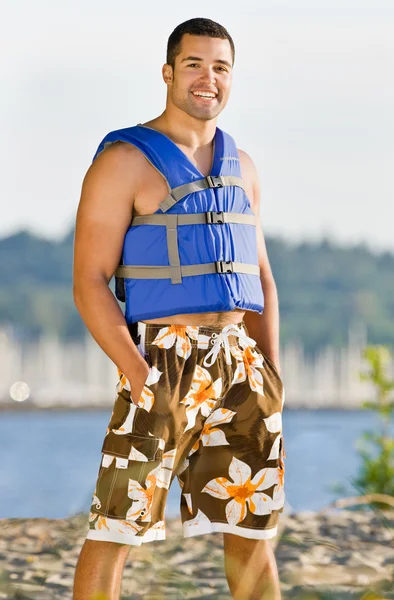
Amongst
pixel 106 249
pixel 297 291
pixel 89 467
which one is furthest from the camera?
pixel 297 291

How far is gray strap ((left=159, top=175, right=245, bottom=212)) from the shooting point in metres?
3.14

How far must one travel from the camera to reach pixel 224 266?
3.17 meters

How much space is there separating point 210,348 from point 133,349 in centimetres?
23

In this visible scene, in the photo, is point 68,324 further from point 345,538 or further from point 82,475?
point 345,538

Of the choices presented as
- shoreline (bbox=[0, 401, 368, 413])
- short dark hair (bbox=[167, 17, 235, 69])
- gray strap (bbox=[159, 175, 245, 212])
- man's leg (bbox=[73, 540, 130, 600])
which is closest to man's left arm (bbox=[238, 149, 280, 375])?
gray strap (bbox=[159, 175, 245, 212])

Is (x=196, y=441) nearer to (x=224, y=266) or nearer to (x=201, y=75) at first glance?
(x=224, y=266)

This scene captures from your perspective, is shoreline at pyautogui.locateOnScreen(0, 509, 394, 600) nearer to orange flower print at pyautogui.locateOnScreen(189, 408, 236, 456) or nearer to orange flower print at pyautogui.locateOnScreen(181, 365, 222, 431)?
orange flower print at pyautogui.locateOnScreen(189, 408, 236, 456)

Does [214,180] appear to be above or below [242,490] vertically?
above

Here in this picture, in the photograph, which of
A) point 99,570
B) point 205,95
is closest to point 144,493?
point 99,570

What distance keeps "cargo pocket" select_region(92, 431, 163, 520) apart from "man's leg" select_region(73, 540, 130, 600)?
8 centimetres

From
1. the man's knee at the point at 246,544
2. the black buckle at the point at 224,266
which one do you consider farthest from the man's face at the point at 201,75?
the man's knee at the point at 246,544

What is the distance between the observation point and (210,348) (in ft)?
10.4

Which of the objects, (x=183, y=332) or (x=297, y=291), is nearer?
(x=183, y=332)

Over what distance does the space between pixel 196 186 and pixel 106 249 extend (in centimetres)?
30
